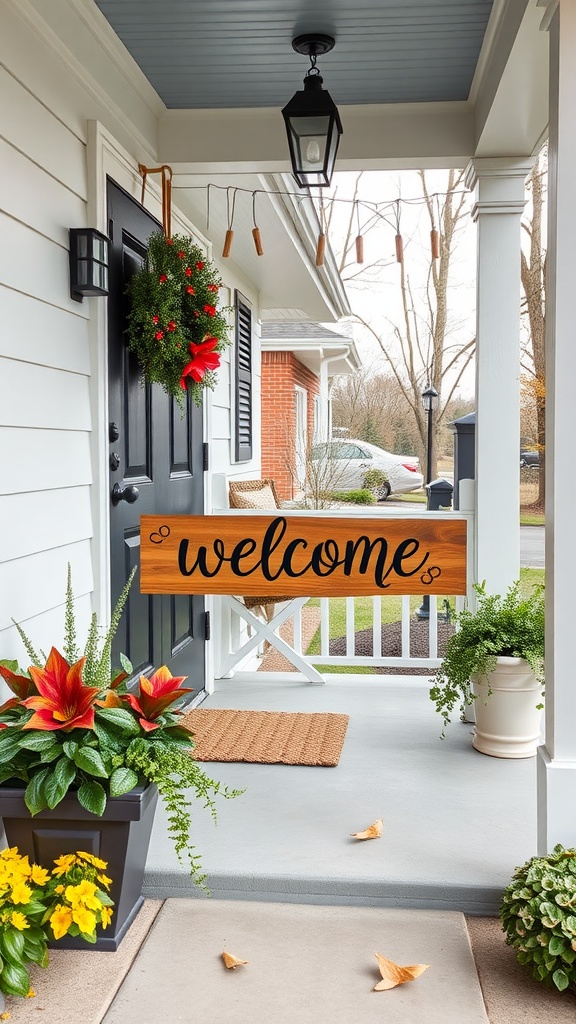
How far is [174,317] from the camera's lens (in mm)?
3137

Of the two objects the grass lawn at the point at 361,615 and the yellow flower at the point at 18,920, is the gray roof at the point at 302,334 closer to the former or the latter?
the grass lawn at the point at 361,615

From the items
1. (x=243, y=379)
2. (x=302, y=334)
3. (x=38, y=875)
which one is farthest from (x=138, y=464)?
(x=302, y=334)

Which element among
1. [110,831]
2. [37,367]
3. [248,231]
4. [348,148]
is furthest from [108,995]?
[248,231]

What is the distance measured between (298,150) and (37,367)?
4.10 ft

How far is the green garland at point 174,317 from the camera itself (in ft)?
10.2

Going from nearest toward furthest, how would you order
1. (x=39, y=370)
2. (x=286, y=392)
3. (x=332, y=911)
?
1. (x=332, y=911)
2. (x=39, y=370)
3. (x=286, y=392)

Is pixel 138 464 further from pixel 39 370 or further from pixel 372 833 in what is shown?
pixel 372 833

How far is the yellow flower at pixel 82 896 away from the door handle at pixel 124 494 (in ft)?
4.57

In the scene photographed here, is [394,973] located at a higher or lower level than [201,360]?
lower

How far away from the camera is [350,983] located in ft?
6.68

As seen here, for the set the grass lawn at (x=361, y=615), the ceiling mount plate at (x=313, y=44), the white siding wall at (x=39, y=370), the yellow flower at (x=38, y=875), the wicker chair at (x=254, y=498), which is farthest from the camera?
the grass lawn at (x=361, y=615)

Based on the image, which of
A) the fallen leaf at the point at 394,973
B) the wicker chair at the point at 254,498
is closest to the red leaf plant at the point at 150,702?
the fallen leaf at the point at 394,973

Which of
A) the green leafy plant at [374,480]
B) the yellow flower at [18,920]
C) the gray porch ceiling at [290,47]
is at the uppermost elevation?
the gray porch ceiling at [290,47]

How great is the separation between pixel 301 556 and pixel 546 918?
1160 mm
